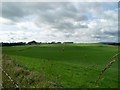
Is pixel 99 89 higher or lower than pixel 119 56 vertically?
lower

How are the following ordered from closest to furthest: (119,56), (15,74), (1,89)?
(119,56), (1,89), (15,74)

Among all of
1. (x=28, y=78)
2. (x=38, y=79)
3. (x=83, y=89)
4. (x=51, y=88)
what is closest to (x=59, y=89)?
(x=51, y=88)

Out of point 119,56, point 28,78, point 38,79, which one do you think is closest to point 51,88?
point 38,79

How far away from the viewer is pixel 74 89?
15.3 meters

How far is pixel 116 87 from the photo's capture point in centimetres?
1566

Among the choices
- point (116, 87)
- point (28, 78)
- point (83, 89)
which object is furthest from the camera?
point (28, 78)

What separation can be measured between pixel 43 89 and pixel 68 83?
321cm

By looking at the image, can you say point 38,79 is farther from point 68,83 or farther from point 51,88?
point 51,88

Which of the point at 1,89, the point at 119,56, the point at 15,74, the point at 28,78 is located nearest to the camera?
the point at 119,56

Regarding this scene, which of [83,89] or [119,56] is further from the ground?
[119,56]

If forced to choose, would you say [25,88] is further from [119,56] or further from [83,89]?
[119,56]

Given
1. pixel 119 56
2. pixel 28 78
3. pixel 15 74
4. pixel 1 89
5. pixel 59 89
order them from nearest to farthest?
pixel 119 56
pixel 59 89
pixel 1 89
pixel 28 78
pixel 15 74

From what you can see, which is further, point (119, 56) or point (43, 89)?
point (43, 89)

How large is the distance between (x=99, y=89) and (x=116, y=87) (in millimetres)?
1637
